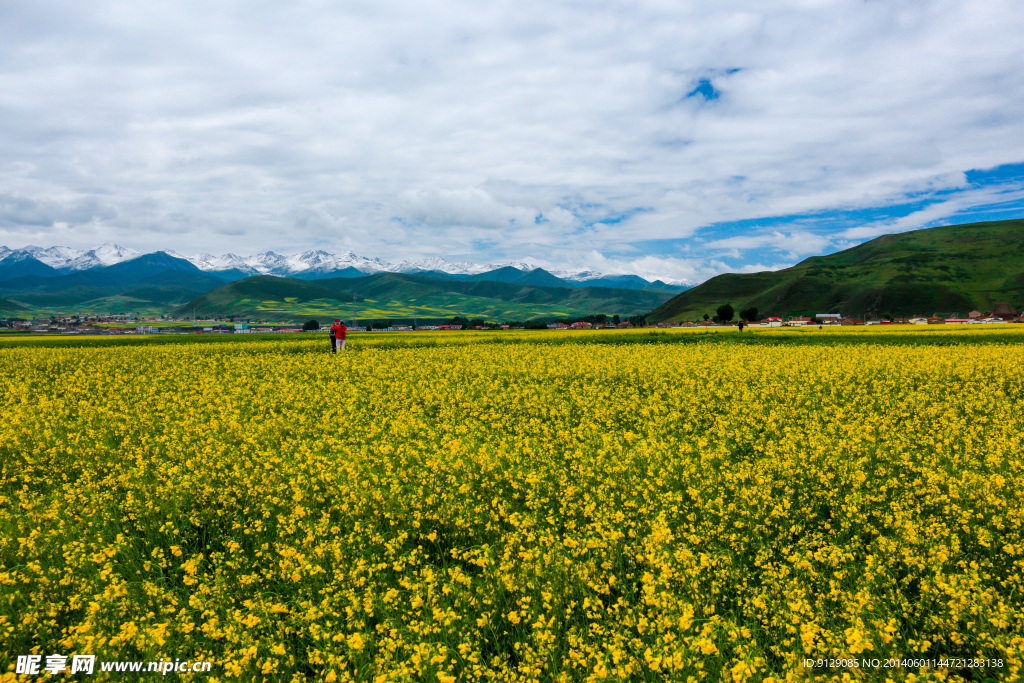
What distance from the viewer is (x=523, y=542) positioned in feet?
21.2

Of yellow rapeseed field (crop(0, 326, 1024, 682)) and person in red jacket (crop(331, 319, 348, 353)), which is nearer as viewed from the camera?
yellow rapeseed field (crop(0, 326, 1024, 682))

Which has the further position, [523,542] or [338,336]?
[338,336]

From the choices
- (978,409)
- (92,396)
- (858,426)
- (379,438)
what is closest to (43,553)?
(379,438)

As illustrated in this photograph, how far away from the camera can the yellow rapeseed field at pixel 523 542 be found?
4496mm

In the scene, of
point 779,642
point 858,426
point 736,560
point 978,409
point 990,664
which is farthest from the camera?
point 978,409

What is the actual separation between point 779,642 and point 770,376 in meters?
17.2

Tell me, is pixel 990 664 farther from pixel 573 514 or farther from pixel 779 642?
pixel 573 514

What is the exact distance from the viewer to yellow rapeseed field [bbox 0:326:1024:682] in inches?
177

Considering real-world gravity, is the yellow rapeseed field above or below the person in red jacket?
below

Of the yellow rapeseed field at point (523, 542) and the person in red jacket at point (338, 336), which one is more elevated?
the person in red jacket at point (338, 336)

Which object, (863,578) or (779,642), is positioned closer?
(779,642)

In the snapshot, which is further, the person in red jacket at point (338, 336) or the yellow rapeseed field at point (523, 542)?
the person in red jacket at point (338, 336)

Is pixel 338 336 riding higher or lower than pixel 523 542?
higher

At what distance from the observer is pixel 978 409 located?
13.8m
